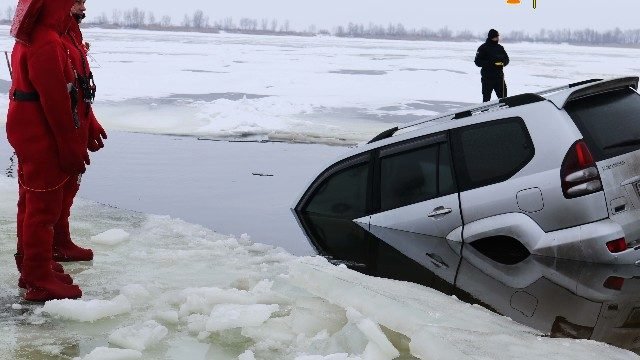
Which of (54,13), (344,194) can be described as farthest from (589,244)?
(54,13)

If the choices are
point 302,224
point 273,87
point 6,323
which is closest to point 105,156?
point 302,224

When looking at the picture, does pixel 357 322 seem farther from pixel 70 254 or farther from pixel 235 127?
pixel 235 127

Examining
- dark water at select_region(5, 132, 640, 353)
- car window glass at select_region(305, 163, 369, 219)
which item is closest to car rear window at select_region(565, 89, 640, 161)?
dark water at select_region(5, 132, 640, 353)

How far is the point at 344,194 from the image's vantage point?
7418 millimetres

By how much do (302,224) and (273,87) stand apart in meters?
23.1

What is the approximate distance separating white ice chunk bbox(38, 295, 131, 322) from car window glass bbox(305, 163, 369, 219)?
108 inches

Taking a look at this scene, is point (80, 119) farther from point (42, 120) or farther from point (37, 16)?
point (37, 16)

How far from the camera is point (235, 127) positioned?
18.5 meters

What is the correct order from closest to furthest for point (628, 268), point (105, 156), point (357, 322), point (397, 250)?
point (357, 322)
point (628, 268)
point (397, 250)
point (105, 156)

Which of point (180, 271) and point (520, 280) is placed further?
point (180, 271)

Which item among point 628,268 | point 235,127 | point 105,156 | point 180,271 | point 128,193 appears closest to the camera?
point 628,268

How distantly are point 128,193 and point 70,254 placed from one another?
3785 millimetres

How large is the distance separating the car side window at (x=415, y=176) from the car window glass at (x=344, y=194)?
25 cm

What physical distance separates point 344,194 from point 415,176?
980 mm
